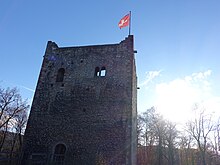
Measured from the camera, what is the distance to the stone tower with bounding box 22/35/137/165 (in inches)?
444

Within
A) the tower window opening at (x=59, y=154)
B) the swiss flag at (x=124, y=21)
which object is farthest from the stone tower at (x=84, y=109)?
the swiss flag at (x=124, y=21)

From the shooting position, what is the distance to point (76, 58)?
14656 millimetres

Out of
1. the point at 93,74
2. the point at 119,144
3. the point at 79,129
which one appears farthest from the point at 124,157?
the point at 93,74

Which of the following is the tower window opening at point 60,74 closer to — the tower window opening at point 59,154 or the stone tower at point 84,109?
Answer: the stone tower at point 84,109

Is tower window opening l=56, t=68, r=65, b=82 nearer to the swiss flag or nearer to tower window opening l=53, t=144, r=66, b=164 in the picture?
tower window opening l=53, t=144, r=66, b=164

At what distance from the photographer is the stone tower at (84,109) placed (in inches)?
444

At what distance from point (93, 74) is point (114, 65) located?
1700 millimetres

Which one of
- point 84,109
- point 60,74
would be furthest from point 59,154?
point 60,74

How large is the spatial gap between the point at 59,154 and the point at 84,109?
3.22m

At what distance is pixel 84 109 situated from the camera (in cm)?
1253

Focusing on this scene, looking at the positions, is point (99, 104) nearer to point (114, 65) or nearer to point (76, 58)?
point (114, 65)

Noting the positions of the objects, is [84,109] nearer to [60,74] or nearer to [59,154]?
[59,154]

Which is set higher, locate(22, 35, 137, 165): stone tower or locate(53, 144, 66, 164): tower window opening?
locate(22, 35, 137, 165): stone tower

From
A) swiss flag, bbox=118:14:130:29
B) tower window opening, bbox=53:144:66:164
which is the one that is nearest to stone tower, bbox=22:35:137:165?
tower window opening, bbox=53:144:66:164
